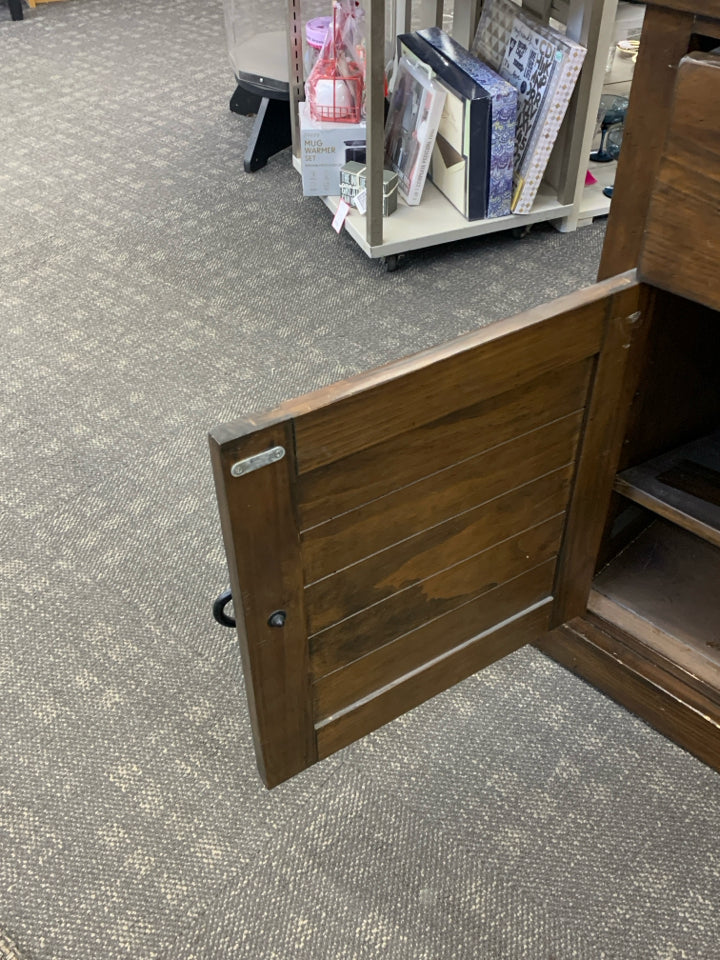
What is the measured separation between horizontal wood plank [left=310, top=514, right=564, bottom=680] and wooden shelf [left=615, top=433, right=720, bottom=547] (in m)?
0.11

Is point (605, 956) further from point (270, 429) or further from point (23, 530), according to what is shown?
point (23, 530)

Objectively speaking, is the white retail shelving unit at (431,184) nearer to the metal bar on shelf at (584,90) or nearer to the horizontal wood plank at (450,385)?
the metal bar on shelf at (584,90)

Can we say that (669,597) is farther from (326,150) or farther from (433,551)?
(326,150)

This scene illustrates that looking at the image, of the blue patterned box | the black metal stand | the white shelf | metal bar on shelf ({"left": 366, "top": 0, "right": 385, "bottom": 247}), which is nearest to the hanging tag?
the white shelf

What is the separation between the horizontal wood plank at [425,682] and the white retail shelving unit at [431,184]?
3.61 feet

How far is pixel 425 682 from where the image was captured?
94cm

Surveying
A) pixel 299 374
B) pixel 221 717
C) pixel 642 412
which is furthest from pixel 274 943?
pixel 299 374

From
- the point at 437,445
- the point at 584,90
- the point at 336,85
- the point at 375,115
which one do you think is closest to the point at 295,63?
the point at 336,85

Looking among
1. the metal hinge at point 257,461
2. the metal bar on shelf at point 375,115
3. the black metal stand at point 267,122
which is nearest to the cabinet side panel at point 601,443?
the metal hinge at point 257,461

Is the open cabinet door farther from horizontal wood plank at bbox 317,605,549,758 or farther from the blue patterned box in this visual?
the blue patterned box

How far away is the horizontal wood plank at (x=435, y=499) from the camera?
0.74 metres

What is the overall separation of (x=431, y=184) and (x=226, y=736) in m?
1.46

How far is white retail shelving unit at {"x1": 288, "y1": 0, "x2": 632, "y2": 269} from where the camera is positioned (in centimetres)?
172

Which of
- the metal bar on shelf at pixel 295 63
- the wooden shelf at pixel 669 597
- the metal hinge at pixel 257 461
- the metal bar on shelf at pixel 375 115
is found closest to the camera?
the metal hinge at pixel 257 461
